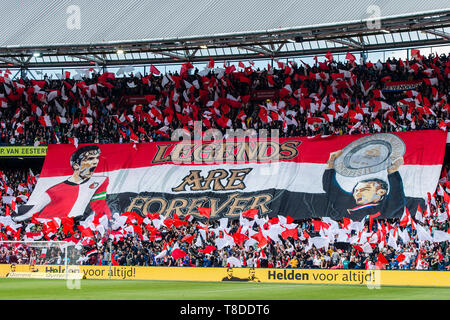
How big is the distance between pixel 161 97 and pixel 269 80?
23.9ft

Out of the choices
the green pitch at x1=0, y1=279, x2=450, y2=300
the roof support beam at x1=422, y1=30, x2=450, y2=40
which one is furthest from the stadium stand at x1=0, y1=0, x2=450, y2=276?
the green pitch at x1=0, y1=279, x2=450, y2=300

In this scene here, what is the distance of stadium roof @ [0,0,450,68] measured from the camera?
1599 inches

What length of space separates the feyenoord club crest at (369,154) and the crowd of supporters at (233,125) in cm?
89

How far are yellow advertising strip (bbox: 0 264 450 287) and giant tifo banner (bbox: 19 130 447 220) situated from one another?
25.1 ft

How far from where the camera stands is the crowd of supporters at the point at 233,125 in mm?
35000

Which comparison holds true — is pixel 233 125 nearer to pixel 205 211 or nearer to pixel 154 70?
pixel 154 70

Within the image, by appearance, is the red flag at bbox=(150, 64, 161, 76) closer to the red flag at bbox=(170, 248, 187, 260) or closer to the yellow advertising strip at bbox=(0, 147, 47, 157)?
the yellow advertising strip at bbox=(0, 147, 47, 157)

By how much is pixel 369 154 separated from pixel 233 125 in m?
9.04

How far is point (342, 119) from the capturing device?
44406 millimetres

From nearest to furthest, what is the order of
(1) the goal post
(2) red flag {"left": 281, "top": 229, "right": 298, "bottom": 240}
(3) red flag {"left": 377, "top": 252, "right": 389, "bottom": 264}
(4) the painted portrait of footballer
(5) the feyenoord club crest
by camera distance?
(3) red flag {"left": 377, "top": 252, "right": 389, "bottom": 264}, (1) the goal post, (2) red flag {"left": 281, "top": 229, "right": 298, "bottom": 240}, (5) the feyenoord club crest, (4) the painted portrait of footballer

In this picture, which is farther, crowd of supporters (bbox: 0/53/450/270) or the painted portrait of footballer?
the painted portrait of footballer

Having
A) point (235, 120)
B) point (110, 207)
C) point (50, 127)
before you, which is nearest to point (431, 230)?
point (235, 120)

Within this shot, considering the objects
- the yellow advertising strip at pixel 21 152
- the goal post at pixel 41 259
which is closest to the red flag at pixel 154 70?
the yellow advertising strip at pixel 21 152

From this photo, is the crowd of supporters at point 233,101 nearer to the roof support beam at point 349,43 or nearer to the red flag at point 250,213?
the roof support beam at point 349,43
